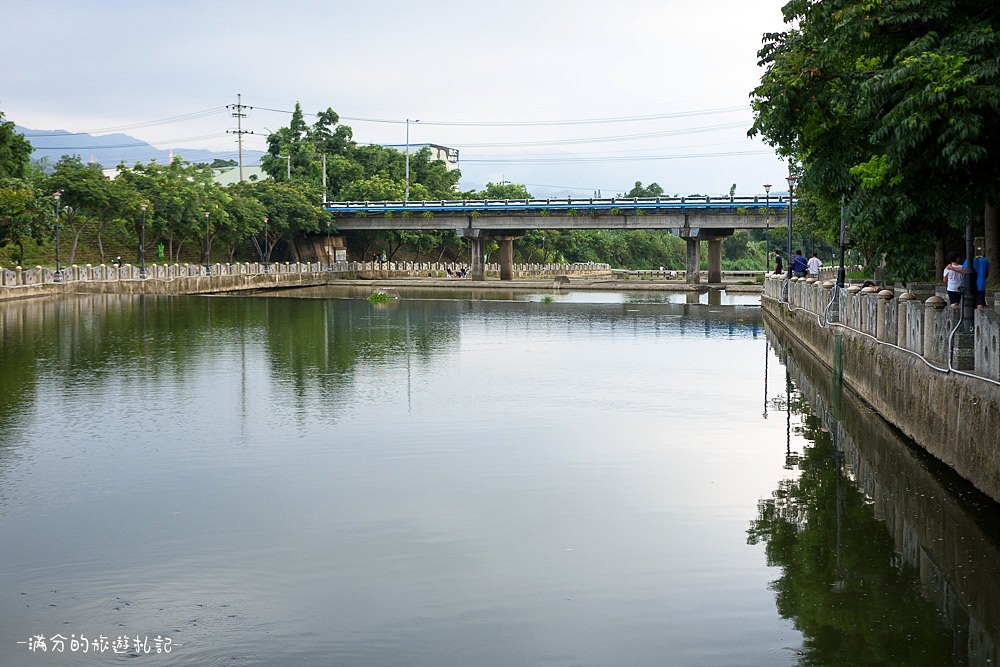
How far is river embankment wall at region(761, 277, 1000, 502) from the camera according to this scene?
12.3m

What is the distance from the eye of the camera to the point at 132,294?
6028 centimetres

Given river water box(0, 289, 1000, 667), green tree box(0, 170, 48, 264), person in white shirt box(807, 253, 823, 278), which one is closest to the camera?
river water box(0, 289, 1000, 667)

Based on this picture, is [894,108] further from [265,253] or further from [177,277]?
[265,253]

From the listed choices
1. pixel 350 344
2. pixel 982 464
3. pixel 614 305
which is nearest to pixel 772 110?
pixel 982 464

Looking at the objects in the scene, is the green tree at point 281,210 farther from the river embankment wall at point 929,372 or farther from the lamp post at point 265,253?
the river embankment wall at point 929,372

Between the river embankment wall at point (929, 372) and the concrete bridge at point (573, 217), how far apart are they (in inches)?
2269

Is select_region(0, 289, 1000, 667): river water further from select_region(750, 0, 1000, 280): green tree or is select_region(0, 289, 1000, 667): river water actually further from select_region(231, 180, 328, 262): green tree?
select_region(231, 180, 328, 262): green tree

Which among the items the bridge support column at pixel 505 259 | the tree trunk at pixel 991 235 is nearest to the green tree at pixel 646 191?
the bridge support column at pixel 505 259

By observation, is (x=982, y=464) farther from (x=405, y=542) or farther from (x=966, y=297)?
(x=405, y=542)

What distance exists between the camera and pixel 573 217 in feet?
292

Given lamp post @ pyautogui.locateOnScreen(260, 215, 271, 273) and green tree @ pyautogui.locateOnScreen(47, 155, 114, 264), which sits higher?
green tree @ pyautogui.locateOnScreen(47, 155, 114, 264)

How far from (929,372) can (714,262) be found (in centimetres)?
7243

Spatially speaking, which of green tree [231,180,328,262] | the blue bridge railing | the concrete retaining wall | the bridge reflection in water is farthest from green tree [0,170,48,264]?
the bridge reflection in water

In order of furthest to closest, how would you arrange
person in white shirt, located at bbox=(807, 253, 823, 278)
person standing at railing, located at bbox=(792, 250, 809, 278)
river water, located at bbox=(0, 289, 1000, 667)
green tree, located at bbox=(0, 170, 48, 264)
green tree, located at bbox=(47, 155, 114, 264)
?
green tree, located at bbox=(47, 155, 114, 264)
green tree, located at bbox=(0, 170, 48, 264)
person standing at railing, located at bbox=(792, 250, 809, 278)
person in white shirt, located at bbox=(807, 253, 823, 278)
river water, located at bbox=(0, 289, 1000, 667)
